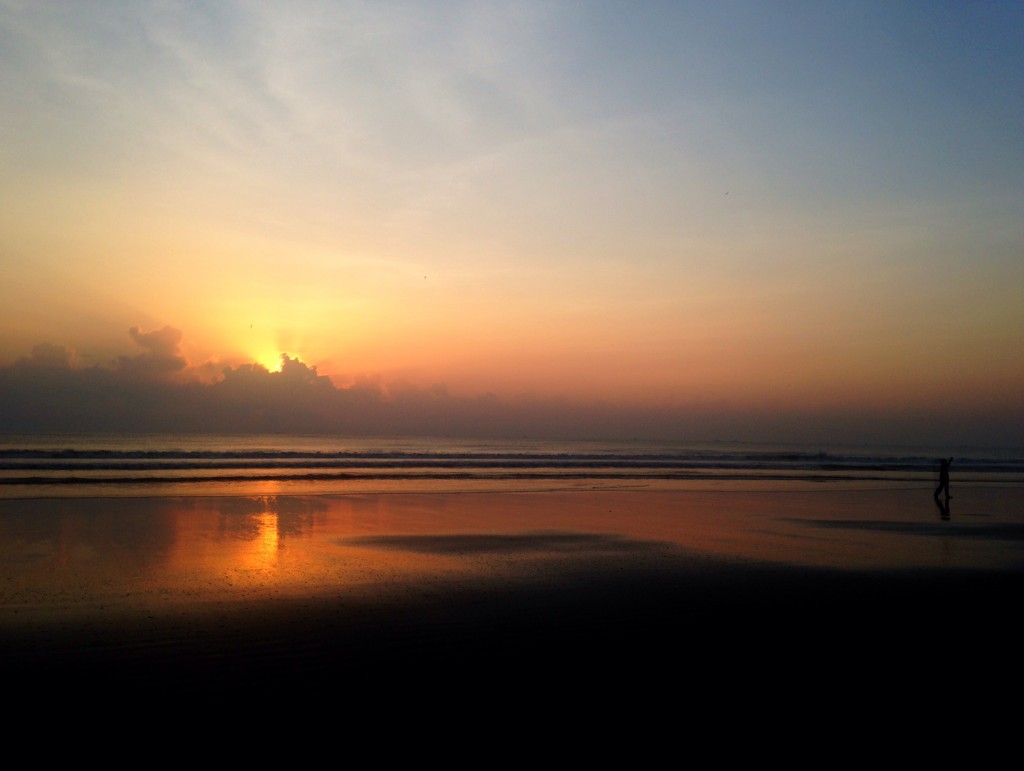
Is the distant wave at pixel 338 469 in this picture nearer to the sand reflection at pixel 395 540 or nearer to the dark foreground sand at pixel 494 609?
the sand reflection at pixel 395 540

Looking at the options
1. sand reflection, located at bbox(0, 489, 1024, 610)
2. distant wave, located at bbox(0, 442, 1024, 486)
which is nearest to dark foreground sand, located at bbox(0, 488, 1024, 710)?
sand reflection, located at bbox(0, 489, 1024, 610)

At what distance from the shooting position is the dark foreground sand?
7004mm

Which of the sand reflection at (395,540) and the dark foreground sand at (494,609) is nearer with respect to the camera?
the dark foreground sand at (494,609)

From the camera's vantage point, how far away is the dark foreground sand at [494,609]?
7.00 m

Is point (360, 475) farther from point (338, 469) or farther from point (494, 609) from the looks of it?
point (494, 609)

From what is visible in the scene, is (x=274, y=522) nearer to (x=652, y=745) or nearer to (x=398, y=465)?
(x=652, y=745)

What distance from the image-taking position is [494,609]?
32.4ft

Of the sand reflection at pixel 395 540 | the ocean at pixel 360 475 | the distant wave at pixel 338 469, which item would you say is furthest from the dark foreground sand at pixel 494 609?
the distant wave at pixel 338 469

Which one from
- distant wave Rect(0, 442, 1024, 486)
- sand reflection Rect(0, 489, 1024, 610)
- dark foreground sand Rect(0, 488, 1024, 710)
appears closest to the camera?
dark foreground sand Rect(0, 488, 1024, 710)

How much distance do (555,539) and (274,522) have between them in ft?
23.5

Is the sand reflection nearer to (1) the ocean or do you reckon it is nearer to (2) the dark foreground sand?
(2) the dark foreground sand

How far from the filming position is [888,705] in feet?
21.3

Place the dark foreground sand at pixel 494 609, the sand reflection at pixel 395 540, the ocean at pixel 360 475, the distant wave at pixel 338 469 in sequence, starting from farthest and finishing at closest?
the distant wave at pixel 338 469, the ocean at pixel 360 475, the sand reflection at pixel 395 540, the dark foreground sand at pixel 494 609

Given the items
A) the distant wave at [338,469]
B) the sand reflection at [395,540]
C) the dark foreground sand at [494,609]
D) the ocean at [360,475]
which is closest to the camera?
the dark foreground sand at [494,609]
